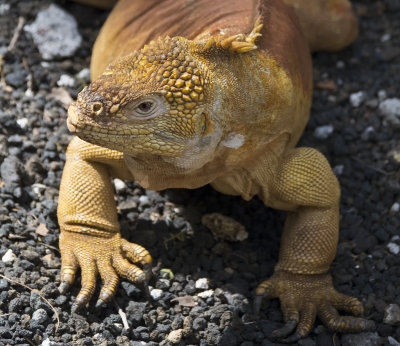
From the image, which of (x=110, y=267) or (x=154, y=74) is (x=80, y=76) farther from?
(x=154, y=74)

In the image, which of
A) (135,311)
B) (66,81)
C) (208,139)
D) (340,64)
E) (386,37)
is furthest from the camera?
(386,37)

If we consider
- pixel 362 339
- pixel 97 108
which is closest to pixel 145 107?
pixel 97 108

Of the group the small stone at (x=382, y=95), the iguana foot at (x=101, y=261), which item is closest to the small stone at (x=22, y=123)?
the iguana foot at (x=101, y=261)

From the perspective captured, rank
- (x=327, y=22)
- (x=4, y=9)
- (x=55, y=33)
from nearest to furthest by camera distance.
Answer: (x=55, y=33) → (x=4, y=9) → (x=327, y=22)

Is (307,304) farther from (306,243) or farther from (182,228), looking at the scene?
(182,228)

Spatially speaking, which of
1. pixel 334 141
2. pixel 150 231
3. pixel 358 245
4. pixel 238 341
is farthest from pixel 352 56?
pixel 238 341

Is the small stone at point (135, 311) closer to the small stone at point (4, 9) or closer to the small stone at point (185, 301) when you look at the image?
the small stone at point (185, 301)
